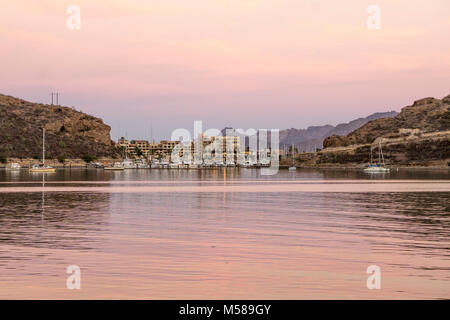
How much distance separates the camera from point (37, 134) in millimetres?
160250

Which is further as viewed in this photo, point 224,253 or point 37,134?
point 37,134

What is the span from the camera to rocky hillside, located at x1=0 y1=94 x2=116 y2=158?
146125mm

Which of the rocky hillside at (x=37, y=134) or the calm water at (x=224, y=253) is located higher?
the rocky hillside at (x=37, y=134)

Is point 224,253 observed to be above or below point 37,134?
below

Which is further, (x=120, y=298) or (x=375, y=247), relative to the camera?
(x=375, y=247)

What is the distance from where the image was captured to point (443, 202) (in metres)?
31.7

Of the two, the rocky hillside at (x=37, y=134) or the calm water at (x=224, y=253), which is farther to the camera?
the rocky hillside at (x=37, y=134)

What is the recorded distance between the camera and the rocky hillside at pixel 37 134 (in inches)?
5753

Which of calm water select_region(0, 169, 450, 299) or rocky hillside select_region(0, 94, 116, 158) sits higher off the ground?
rocky hillside select_region(0, 94, 116, 158)

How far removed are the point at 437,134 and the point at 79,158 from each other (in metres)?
121

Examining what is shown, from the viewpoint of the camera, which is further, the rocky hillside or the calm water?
the rocky hillside
